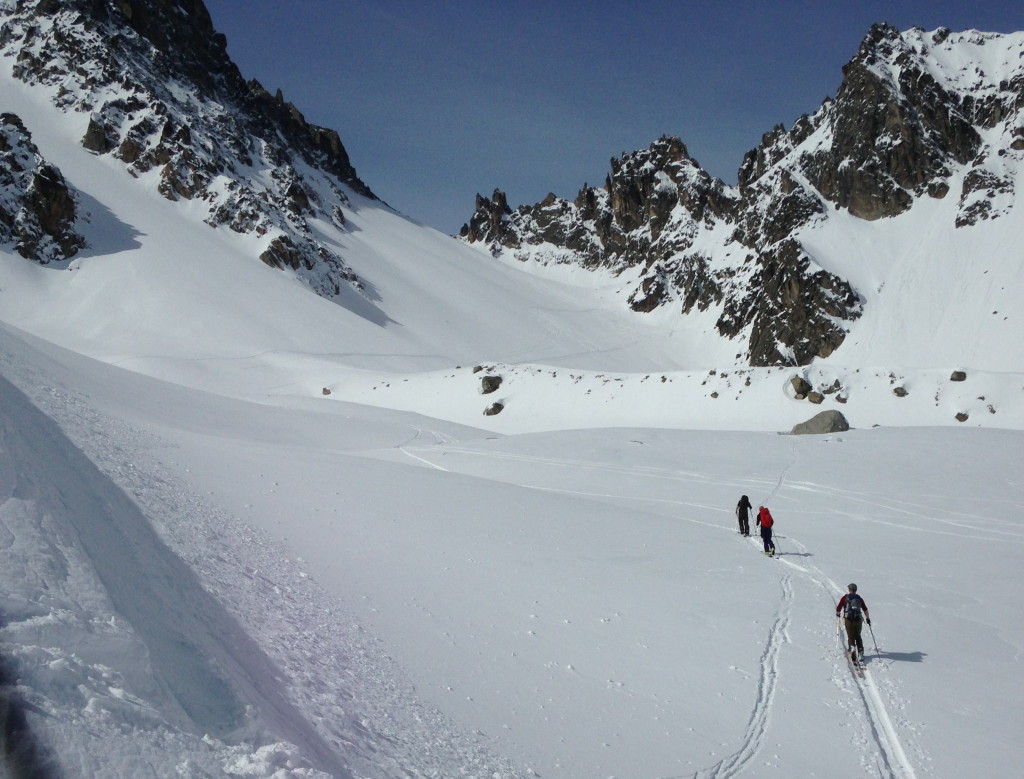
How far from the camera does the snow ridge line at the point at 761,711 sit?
6382 mm

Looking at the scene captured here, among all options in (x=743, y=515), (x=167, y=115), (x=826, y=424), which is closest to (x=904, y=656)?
(x=743, y=515)

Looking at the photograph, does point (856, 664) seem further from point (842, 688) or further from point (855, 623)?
point (842, 688)

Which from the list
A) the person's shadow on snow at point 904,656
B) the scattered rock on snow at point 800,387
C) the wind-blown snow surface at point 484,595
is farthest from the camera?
the scattered rock on snow at point 800,387

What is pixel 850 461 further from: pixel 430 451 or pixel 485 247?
pixel 485 247

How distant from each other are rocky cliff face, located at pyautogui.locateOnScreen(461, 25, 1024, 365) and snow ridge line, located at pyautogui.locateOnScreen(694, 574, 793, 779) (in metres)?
68.9

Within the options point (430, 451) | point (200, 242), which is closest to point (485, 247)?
point (200, 242)

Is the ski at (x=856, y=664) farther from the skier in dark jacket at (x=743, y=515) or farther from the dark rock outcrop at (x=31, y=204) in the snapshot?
the dark rock outcrop at (x=31, y=204)

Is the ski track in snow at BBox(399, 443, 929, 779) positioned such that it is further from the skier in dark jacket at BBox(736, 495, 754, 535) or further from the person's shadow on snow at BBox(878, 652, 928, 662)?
the skier in dark jacket at BBox(736, 495, 754, 535)

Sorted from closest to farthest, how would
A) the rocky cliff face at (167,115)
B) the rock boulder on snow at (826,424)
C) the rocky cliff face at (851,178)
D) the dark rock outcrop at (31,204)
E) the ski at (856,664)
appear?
the ski at (856,664) < the rock boulder on snow at (826,424) < the dark rock outcrop at (31,204) < the rocky cliff face at (851,178) < the rocky cliff face at (167,115)

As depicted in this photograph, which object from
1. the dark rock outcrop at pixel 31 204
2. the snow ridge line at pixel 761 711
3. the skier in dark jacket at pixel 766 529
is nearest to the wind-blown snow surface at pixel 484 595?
the snow ridge line at pixel 761 711

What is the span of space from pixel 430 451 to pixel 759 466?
12.2m

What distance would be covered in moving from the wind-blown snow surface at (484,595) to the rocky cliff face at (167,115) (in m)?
54.8

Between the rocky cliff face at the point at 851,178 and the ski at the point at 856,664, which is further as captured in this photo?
the rocky cliff face at the point at 851,178

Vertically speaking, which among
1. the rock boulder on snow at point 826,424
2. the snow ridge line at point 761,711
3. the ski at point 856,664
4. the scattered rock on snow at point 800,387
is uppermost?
the scattered rock on snow at point 800,387
